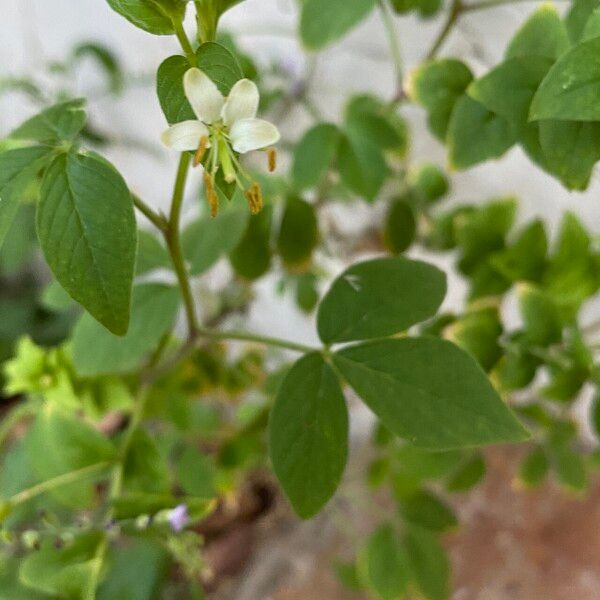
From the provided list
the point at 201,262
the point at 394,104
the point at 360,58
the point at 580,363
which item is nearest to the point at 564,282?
the point at 580,363

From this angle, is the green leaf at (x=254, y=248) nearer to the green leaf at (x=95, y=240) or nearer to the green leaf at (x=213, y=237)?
the green leaf at (x=213, y=237)

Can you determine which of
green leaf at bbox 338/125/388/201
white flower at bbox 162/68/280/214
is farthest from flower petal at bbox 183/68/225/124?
green leaf at bbox 338/125/388/201

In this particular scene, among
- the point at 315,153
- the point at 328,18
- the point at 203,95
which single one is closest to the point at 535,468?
Answer: the point at 315,153

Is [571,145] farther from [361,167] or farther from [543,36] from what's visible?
[361,167]

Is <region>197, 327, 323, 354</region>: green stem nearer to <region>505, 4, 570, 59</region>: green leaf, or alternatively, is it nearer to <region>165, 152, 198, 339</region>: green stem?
<region>165, 152, 198, 339</region>: green stem

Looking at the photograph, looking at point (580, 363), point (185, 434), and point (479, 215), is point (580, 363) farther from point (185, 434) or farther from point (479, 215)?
point (185, 434)
